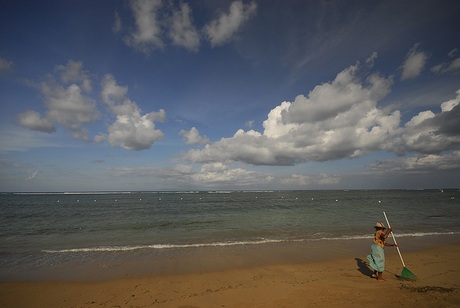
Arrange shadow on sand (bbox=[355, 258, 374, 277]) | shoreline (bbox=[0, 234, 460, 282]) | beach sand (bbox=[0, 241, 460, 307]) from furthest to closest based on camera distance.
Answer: shoreline (bbox=[0, 234, 460, 282]), shadow on sand (bbox=[355, 258, 374, 277]), beach sand (bbox=[0, 241, 460, 307])

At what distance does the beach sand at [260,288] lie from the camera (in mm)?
7395

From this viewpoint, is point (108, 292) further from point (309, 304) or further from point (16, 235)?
point (16, 235)

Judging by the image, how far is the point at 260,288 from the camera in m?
8.53

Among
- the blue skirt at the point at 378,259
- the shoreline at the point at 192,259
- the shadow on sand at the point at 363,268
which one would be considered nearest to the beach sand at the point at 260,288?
the shadow on sand at the point at 363,268

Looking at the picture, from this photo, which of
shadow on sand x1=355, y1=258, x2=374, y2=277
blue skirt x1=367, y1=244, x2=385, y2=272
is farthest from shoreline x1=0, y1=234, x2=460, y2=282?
blue skirt x1=367, y1=244, x2=385, y2=272

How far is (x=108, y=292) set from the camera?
28.5ft

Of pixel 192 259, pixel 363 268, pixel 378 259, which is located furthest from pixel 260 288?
pixel 363 268

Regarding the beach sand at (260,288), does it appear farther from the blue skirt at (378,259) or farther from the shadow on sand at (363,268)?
the blue skirt at (378,259)

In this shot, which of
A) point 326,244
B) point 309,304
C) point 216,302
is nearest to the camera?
point 309,304

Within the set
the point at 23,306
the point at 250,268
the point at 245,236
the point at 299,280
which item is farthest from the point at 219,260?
the point at 23,306

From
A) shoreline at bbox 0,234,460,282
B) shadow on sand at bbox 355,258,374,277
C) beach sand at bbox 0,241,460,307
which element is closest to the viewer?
beach sand at bbox 0,241,460,307

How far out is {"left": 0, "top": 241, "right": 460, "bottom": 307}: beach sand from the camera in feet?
24.3

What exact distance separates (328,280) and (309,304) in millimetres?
2541

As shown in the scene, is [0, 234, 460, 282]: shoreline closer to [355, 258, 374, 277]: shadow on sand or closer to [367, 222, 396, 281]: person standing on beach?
[355, 258, 374, 277]: shadow on sand
